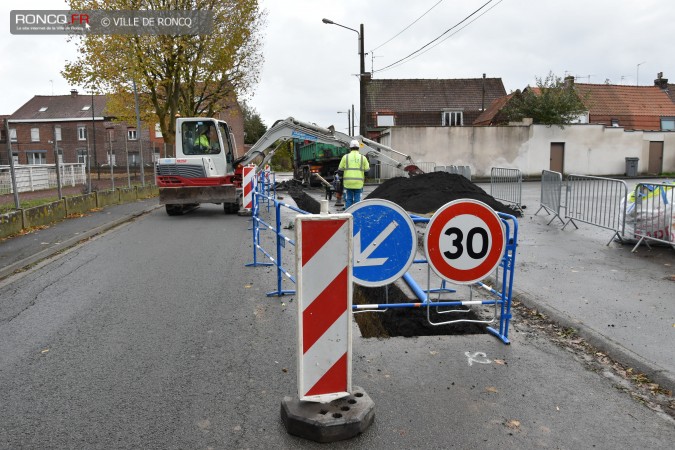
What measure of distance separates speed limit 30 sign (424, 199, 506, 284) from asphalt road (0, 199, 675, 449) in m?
0.75

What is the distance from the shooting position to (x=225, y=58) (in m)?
27.6

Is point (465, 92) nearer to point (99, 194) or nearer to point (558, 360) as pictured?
point (99, 194)

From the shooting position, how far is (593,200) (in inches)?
452

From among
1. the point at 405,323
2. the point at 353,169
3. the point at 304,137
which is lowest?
the point at 405,323

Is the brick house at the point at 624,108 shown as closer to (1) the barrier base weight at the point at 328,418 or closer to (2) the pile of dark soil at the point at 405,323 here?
(2) the pile of dark soil at the point at 405,323

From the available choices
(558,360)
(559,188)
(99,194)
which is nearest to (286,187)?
(99,194)

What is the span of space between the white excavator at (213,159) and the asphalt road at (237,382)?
8.82 meters

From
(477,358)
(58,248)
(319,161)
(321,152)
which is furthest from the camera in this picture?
(319,161)

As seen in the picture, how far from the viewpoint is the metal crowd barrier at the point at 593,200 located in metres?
10.6

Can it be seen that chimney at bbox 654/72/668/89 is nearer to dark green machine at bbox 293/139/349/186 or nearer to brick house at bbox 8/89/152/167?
dark green machine at bbox 293/139/349/186

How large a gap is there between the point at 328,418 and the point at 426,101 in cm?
4605

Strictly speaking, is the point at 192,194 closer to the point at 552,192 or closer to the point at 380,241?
the point at 552,192

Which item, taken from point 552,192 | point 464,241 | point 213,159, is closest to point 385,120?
point 213,159

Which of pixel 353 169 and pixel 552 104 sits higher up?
pixel 552 104
